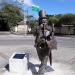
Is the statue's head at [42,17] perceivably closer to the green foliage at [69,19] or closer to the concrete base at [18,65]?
the concrete base at [18,65]

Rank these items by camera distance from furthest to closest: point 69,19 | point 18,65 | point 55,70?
point 69,19
point 55,70
point 18,65

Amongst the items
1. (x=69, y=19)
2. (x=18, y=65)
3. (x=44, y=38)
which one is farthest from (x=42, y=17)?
(x=69, y=19)

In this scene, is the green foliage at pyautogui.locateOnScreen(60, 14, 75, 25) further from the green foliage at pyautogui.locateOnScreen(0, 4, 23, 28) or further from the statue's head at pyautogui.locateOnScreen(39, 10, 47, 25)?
the statue's head at pyautogui.locateOnScreen(39, 10, 47, 25)

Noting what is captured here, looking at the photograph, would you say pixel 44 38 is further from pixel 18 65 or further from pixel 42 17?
pixel 18 65

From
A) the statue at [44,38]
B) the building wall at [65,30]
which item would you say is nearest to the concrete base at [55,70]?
the statue at [44,38]

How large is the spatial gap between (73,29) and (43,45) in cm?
3994

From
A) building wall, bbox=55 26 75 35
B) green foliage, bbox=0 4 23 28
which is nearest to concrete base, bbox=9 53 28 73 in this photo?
building wall, bbox=55 26 75 35

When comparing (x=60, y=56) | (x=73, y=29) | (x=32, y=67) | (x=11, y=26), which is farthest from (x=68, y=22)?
(x=32, y=67)

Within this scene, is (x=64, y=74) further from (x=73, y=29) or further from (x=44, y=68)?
(x=73, y=29)

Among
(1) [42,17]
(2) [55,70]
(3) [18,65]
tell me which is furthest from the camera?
(2) [55,70]

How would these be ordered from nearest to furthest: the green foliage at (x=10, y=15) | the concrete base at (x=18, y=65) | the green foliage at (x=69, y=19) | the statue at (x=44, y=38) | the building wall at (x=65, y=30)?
1. the statue at (x=44, y=38)
2. the concrete base at (x=18, y=65)
3. the green foliage at (x=69, y=19)
4. the building wall at (x=65, y=30)
5. the green foliage at (x=10, y=15)

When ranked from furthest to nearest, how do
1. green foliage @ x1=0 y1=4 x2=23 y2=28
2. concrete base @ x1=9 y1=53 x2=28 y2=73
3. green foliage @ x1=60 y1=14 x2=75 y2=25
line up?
1. green foliage @ x1=0 y1=4 x2=23 y2=28
2. green foliage @ x1=60 y1=14 x2=75 y2=25
3. concrete base @ x1=9 y1=53 x2=28 y2=73

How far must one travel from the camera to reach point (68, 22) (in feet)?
158

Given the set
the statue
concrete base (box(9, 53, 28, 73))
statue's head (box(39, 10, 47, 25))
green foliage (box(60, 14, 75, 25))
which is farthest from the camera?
green foliage (box(60, 14, 75, 25))
